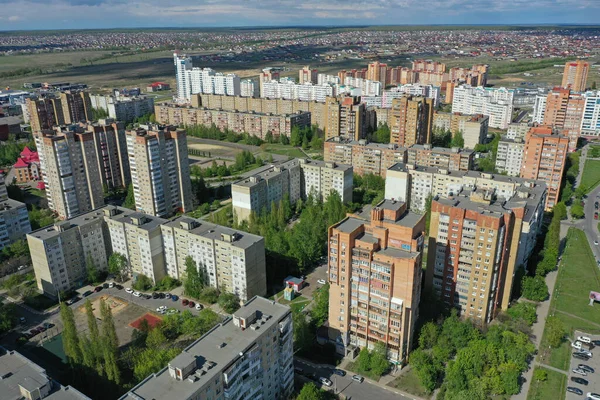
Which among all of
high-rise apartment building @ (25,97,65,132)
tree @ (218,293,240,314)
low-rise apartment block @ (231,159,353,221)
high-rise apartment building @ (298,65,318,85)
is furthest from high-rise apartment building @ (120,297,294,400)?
high-rise apartment building @ (298,65,318,85)

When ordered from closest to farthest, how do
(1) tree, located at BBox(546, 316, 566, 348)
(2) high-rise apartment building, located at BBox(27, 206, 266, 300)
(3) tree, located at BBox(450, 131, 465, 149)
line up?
(1) tree, located at BBox(546, 316, 566, 348) → (2) high-rise apartment building, located at BBox(27, 206, 266, 300) → (3) tree, located at BBox(450, 131, 465, 149)

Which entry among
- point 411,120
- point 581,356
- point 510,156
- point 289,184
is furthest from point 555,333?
point 411,120

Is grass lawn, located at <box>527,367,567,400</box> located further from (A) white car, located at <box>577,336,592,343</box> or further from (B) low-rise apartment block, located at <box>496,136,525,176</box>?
(B) low-rise apartment block, located at <box>496,136,525,176</box>

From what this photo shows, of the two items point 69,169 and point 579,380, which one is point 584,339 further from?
point 69,169

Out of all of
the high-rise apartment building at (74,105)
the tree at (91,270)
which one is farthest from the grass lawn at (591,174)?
the high-rise apartment building at (74,105)

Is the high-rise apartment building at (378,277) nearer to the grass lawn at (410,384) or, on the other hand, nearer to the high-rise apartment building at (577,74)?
the grass lawn at (410,384)
